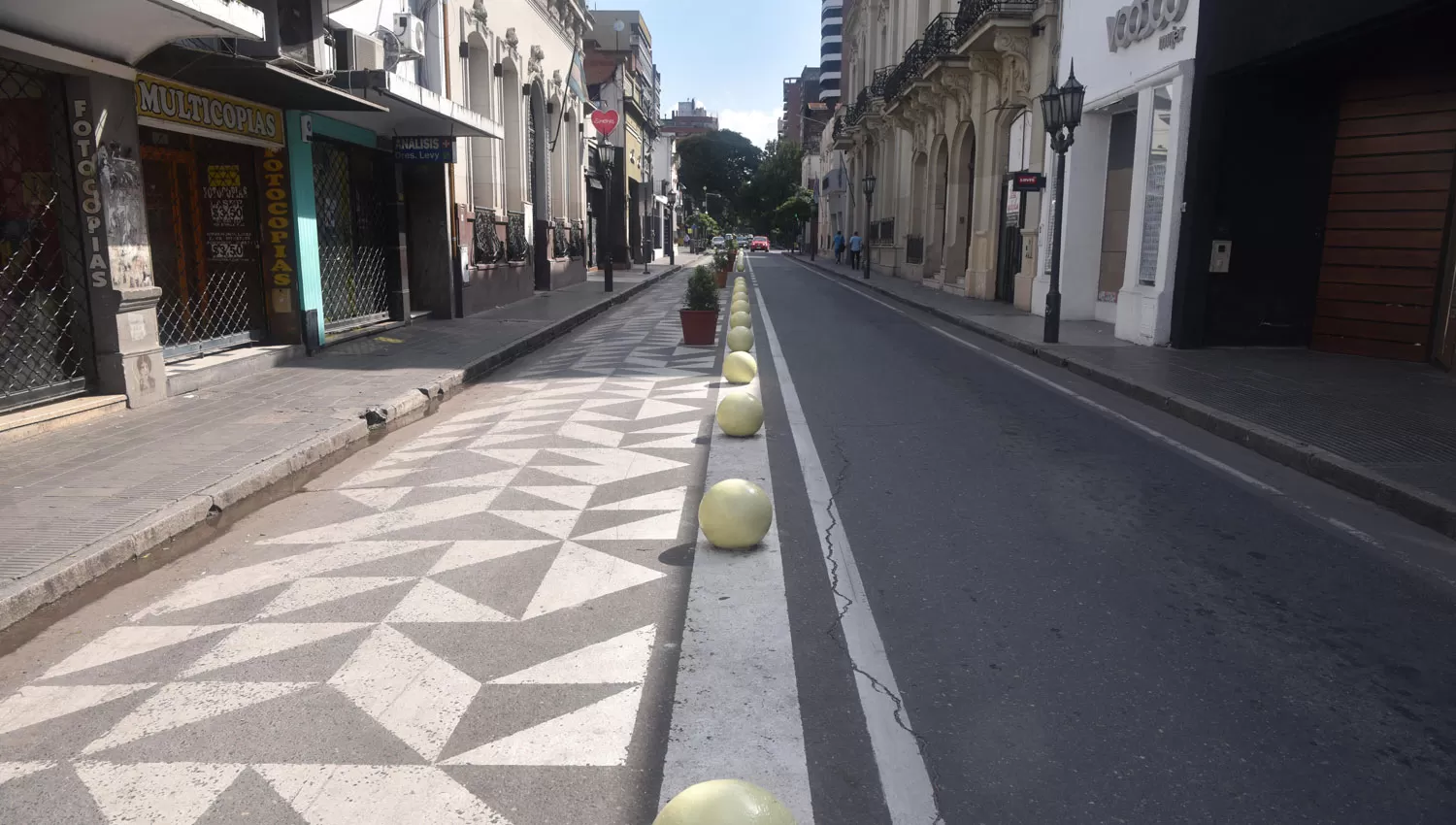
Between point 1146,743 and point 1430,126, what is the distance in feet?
41.1

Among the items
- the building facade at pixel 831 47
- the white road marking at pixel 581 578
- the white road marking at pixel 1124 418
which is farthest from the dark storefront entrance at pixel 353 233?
the building facade at pixel 831 47

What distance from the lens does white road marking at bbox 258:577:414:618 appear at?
4.57 m

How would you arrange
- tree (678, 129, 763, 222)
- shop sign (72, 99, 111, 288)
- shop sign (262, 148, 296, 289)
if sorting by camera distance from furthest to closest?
1. tree (678, 129, 763, 222)
2. shop sign (262, 148, 296, 289)
3. shop sign (72, 99, 111, 288)

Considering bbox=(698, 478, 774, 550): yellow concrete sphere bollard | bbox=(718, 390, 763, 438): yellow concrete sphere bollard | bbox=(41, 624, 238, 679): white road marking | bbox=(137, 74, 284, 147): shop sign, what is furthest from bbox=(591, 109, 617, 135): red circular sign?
bbox=(41, 624, 238, 679): white road marking

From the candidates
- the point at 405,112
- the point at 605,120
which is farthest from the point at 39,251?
the point at 605,120

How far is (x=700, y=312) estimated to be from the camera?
1438 centimetres

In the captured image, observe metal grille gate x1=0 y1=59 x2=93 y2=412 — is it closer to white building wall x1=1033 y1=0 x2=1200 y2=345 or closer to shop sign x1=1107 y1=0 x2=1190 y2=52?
white building wall x1=1033 y1=0 x2=1200 y2=345

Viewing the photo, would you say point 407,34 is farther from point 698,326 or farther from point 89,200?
point 89,200

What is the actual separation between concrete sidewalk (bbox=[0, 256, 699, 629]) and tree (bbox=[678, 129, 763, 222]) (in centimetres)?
10663

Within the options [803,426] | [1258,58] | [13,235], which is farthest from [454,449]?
[1258,58]

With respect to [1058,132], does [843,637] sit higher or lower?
lower

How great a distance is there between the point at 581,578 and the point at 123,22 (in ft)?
21.8

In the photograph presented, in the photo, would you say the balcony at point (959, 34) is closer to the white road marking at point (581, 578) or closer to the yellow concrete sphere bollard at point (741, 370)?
the yellow concrete sphere bollard at point (741, 370)

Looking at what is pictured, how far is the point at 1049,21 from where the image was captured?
20703 millimetres
